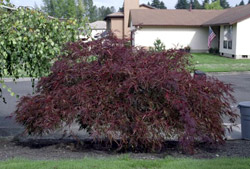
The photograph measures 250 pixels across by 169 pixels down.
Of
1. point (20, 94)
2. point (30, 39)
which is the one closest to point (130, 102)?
point (30, 39)

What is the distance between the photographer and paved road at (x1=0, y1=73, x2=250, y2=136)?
9297mm

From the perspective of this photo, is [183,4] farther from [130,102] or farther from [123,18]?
[130,102]

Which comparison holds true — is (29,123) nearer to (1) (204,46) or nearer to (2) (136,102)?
(2) (136,102)

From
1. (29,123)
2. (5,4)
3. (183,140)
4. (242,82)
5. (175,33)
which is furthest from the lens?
(175,33)

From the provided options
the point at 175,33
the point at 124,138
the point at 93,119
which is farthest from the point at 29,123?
the point at 175,33

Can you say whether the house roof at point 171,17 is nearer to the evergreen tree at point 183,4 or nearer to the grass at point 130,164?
the grass at point 130,164

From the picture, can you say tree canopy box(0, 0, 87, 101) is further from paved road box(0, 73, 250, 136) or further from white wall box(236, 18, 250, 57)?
white wall box(236, 18, 250, 57)

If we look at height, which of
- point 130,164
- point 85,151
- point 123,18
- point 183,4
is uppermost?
point 183,4

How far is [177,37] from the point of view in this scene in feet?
119

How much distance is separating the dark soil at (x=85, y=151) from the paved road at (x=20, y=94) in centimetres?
160

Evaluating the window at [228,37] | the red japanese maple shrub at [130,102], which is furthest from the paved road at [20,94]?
the window at [228,37]

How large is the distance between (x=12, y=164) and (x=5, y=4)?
3.23 meters

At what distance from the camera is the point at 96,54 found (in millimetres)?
6926

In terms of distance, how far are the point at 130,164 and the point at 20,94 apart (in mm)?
9927
